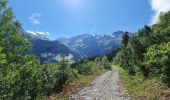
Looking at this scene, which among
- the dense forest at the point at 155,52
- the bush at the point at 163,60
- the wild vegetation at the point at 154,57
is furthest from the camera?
the wild vegetation at the point at 154,57

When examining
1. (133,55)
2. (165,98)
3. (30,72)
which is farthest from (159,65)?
(133,55)

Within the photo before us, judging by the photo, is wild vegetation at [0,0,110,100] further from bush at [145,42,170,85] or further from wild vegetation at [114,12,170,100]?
bush at [145,42,170,85]

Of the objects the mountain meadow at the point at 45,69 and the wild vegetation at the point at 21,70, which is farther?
the mountain meadow at the point at 45,69

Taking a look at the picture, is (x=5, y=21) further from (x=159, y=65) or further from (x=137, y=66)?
(x=137, y=66)

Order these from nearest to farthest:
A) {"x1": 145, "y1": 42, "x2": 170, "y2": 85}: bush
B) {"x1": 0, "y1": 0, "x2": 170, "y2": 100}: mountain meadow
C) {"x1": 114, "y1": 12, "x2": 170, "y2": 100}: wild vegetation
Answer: {"x1": 0, "y1": 0, "x2": 170, "y2": 100}: mountain meadow, {"x1": 145, "y1": 42, "x2": 170, "y2": 85}: bush, {"x1": 114, "y1": 12, "x2": 170, "y2": 100}: wild vegetation

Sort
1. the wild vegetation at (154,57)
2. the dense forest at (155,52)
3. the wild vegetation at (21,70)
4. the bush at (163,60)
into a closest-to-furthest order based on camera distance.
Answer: the wild vegetation at (21,70) → the bush at (163,60) → the dense forest at (155,52) → the wild vegetation at (154,57)

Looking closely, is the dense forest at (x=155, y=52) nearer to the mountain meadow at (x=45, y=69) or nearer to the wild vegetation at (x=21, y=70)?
the mountain meadow at (x=45, y=69)

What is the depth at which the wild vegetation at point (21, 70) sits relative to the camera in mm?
13212

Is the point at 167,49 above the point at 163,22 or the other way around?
the other way around

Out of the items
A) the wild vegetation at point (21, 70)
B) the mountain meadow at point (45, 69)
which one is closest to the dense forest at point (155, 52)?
the mountain meadow at point (45, 69)

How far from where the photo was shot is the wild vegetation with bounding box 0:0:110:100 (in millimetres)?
13212

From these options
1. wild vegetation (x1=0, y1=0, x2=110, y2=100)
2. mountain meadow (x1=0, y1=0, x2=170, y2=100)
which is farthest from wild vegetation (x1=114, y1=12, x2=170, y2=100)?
wild vegetation (x1=0, y1=0, x2=110, y2=100)

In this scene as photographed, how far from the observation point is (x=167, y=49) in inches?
1011

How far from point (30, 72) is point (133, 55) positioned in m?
34.5
